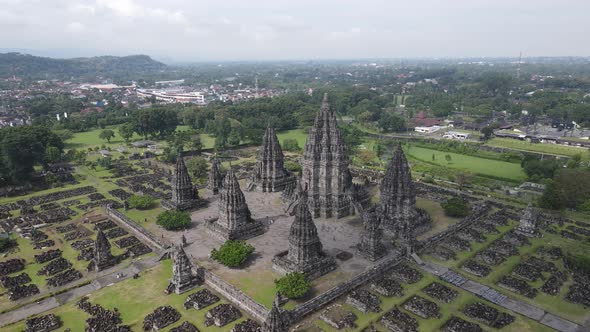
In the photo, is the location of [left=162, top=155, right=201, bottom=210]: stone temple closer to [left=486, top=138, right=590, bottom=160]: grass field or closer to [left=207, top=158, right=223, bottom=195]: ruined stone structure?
[left=207, top=158, right=223, bottom=195]: ruined stone structure

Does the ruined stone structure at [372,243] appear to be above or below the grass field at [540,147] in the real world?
above

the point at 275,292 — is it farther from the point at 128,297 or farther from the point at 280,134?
the point at 280,134

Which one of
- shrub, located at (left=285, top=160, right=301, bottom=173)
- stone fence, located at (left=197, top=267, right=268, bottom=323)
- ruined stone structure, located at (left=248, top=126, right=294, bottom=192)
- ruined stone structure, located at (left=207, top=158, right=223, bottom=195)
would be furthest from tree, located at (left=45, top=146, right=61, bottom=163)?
stone fence, located at (left=197, top=267, right=268, bottom=323)

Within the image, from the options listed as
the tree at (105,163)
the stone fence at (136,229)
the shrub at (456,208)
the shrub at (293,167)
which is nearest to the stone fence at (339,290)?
the shrub at (456,208)

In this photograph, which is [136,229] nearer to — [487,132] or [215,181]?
[215,181]

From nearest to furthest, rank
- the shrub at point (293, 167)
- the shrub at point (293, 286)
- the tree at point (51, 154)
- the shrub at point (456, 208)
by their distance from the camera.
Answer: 1. the shrub at point (293, 286)
2. the shrub at point (456, 208)
3. the tree at point (51, 154)
4. the shrub at point (293, 167)

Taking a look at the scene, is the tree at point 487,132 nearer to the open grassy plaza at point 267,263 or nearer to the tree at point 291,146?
the open grassy plaza at point 267,263

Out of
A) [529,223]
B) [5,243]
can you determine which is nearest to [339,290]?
[529,223]
